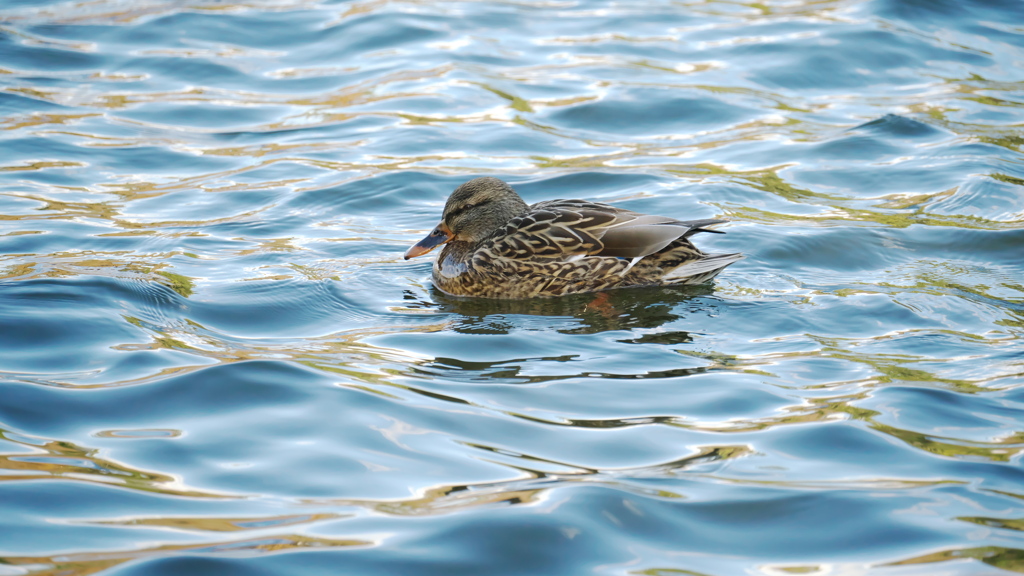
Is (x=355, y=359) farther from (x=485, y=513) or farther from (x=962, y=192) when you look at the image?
A: (x=962, y=192)

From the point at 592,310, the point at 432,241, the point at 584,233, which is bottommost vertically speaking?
the point at 592,310

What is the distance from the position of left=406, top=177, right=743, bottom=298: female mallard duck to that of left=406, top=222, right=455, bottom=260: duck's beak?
46 mm

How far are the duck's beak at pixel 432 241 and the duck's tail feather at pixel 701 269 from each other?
175 centimetres

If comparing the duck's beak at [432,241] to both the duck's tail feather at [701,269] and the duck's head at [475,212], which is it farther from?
the duck's tail feather at [701,269]

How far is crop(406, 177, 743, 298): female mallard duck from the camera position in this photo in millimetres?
7086

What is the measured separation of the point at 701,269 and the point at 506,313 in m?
1.40

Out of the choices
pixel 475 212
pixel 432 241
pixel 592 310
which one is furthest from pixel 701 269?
pixel 432 241

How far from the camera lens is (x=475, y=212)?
7.87 m

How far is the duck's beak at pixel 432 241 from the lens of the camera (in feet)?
25.2

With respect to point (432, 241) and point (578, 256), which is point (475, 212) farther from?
point (578, 256)

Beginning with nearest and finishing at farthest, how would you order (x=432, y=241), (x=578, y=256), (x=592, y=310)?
(x=592, y=310) < (x=578, y=256) < (x=432, y=241)

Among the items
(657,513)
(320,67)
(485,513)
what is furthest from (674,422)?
(320,67)

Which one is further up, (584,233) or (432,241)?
(584,233)

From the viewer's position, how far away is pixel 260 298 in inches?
275
